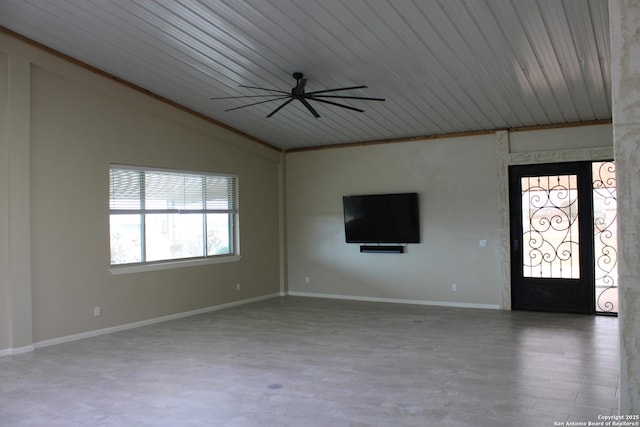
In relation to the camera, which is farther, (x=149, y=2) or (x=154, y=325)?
(x=154, y=325)

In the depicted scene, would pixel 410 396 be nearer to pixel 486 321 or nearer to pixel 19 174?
pixel 486 321

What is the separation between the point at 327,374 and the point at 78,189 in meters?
3.99

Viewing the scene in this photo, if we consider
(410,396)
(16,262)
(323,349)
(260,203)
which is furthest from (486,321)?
(16,262)

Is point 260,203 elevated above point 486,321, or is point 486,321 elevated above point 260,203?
point 260,203

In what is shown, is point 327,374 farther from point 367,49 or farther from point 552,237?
point 552,237

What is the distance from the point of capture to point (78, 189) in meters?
6.40

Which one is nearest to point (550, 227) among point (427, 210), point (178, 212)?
point (427, 210)

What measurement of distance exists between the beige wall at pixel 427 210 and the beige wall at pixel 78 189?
2.16 meters

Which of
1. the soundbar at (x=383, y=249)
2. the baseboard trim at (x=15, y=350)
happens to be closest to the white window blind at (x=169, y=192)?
the baseboard trim at (x=15, y=350)

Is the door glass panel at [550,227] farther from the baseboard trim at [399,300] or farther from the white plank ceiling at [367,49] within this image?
the white plank ceiling at [367,49]

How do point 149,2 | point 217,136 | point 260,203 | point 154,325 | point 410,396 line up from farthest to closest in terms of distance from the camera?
1. point 260,203
2. point 217,136
3. point 154,325
4. point 149,2
5. point 410,396

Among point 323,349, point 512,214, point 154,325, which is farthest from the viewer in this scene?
point 512,214

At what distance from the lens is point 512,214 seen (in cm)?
782

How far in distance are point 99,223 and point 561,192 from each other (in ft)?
21.5
